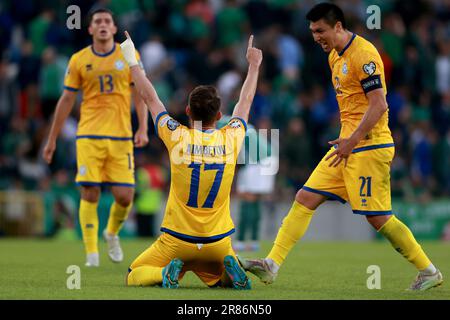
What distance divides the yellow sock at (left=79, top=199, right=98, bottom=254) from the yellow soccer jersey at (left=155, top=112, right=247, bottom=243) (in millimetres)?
3288

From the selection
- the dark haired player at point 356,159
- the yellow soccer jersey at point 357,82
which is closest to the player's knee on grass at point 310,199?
the dark haired player at point 356,159

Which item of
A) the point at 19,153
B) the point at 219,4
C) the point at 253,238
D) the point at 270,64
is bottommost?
the point at 253,238

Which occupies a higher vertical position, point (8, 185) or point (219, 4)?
point (219, 4)

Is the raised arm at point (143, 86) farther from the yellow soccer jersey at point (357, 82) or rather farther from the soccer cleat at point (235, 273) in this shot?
the yellow soccer jersey at point (357, 82)

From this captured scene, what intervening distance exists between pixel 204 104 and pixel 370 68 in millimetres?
1518

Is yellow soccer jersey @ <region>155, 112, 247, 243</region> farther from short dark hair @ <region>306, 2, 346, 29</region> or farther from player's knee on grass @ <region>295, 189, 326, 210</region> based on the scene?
short dark hair @ <region>306, 2, 346, 29</region>

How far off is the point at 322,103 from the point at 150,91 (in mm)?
13523

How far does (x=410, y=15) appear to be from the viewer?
23.7 meters

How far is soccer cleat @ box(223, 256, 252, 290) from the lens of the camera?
813 centimetres

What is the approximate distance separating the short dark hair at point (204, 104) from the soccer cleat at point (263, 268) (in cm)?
139

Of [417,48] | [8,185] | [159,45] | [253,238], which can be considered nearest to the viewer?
[253,238]
